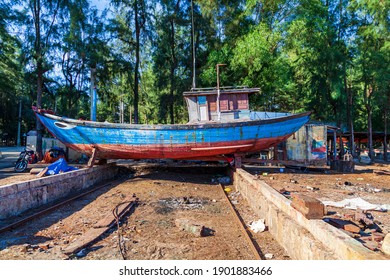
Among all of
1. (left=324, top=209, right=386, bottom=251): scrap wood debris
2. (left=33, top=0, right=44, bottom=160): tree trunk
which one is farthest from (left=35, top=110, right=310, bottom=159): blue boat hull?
(left=324, top=209, right=386, bottom=251): scrap wood debris

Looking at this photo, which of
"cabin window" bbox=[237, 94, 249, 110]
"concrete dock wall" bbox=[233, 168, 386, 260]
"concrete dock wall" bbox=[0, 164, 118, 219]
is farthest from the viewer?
"cabin window" bbox=[237, 94, 249, 110]

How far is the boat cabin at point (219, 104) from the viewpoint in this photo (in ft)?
36.2

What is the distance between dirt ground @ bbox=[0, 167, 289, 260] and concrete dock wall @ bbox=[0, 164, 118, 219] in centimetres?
71

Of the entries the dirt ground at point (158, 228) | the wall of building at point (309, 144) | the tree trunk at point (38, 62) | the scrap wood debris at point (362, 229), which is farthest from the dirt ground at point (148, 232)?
the tree trunk at point (38, 62)

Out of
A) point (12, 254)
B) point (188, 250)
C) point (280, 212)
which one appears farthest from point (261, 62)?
point (12, 254)

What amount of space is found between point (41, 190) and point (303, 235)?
6327 mm

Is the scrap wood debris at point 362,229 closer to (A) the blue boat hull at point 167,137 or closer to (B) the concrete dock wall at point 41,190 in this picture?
(A) the blue boat hull at point 167,137

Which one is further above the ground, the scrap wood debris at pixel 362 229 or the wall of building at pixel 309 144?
the wall of building at pixel 309 144

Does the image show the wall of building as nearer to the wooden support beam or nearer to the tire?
the wooden support beam

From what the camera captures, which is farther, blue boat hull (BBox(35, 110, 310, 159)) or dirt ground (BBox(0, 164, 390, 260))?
blue boat hull (BBox(35, 110, 310, 159))

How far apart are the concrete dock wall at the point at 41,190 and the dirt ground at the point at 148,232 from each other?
0.71m

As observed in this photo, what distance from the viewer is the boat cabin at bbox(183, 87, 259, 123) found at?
36.2 feet

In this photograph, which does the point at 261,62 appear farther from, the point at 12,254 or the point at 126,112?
the point at 126,112

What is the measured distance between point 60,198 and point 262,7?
698 inches
